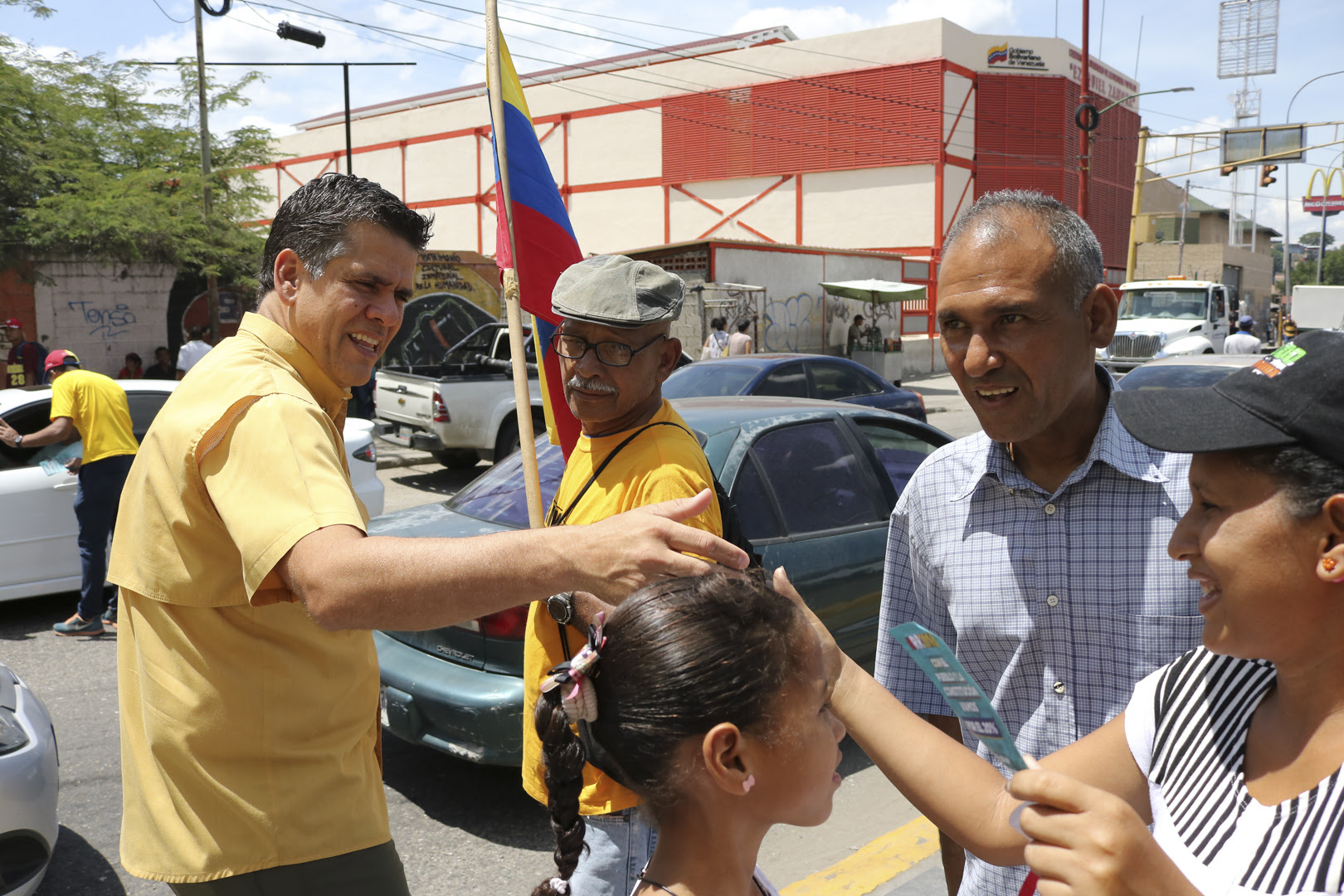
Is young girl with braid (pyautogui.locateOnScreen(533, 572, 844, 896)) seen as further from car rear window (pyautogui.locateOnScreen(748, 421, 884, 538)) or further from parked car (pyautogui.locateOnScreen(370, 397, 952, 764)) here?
car rear window (pyautogui.locateOnScreen(748, 421, 884, 538))

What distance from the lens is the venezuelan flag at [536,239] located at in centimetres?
327

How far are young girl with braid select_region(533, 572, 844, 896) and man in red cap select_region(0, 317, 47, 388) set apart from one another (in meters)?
17.8

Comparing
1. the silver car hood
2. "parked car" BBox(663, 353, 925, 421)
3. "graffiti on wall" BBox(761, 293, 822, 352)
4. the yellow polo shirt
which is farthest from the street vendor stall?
the yellow polo shirt

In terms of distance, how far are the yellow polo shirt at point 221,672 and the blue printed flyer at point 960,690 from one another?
1.04m

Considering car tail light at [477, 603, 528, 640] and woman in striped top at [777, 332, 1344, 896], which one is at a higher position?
woman in striped top at [777, 332, 1344, 896]

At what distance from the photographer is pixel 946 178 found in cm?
3200

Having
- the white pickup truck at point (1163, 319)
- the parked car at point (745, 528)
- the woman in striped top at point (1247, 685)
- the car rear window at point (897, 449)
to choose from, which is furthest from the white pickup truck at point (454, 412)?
the white pickup truck at point (1163, 319)

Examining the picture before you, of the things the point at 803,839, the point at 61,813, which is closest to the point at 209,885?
the point at 803,839

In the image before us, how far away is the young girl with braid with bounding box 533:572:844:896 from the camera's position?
66.6 inches

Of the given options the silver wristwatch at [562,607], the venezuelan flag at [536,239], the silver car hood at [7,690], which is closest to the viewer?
the silver wristwatch at [562,607]

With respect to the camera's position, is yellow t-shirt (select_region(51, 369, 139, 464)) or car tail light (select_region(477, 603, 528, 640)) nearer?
car tail light (select_region(477, 603, 528, 640))

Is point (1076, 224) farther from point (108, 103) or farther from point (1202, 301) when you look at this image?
point (1202, 301)

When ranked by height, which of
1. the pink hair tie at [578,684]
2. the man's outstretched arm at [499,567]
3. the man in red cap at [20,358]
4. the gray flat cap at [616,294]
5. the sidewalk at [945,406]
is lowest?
the sidewalk at [945,406]

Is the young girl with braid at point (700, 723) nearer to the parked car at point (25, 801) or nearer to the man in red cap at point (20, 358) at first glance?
the parked car at point (25, 801)
